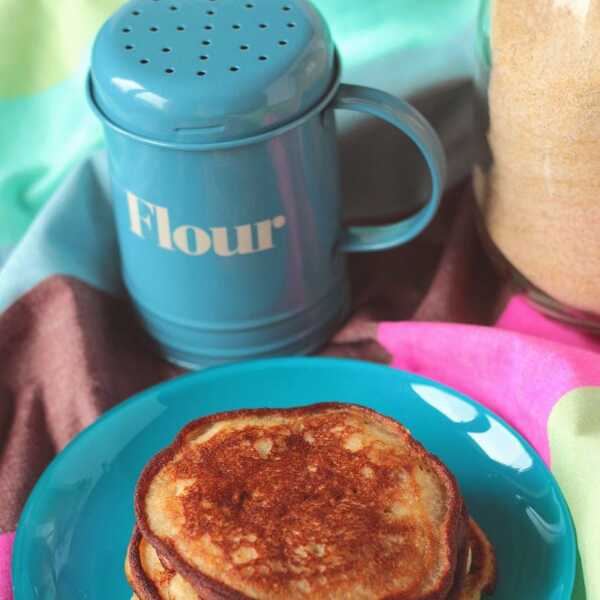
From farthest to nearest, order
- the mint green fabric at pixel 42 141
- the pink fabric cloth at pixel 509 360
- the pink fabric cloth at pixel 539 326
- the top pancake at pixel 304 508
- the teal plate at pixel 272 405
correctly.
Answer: the mint green fabric at pixel 42 141, the pink fabric cloth at pixel 539 326, the pink fabric cloth at pixel 509 360, the teal plate at pixel 272 405, the top pancake at pixel 304 508

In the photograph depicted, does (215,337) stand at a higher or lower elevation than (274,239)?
lower

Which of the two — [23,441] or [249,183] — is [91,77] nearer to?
[249,183]

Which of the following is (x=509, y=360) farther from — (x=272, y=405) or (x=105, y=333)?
(x=105, y=333)

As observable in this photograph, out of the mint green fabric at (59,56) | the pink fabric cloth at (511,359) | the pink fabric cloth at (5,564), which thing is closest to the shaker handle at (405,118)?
the pink fabric cloth at (511,359)

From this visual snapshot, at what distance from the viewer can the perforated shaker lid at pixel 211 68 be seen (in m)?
1.06

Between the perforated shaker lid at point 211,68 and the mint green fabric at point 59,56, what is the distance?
0.94 feet

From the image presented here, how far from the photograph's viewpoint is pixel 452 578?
896 mm

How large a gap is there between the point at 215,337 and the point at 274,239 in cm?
14

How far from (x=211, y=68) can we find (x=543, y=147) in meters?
0.33

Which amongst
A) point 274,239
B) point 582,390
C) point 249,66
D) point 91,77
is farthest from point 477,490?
point 91,77

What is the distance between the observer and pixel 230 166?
1103 mm

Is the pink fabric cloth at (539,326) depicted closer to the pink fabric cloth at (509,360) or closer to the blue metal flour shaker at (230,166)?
the pink fabric cloth at (509,360)

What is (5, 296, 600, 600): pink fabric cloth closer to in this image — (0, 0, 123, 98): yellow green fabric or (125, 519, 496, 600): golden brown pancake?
(125, 519, 496, 600): golden brown pancake

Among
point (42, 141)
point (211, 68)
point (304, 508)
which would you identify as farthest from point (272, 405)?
point (42, 141)
